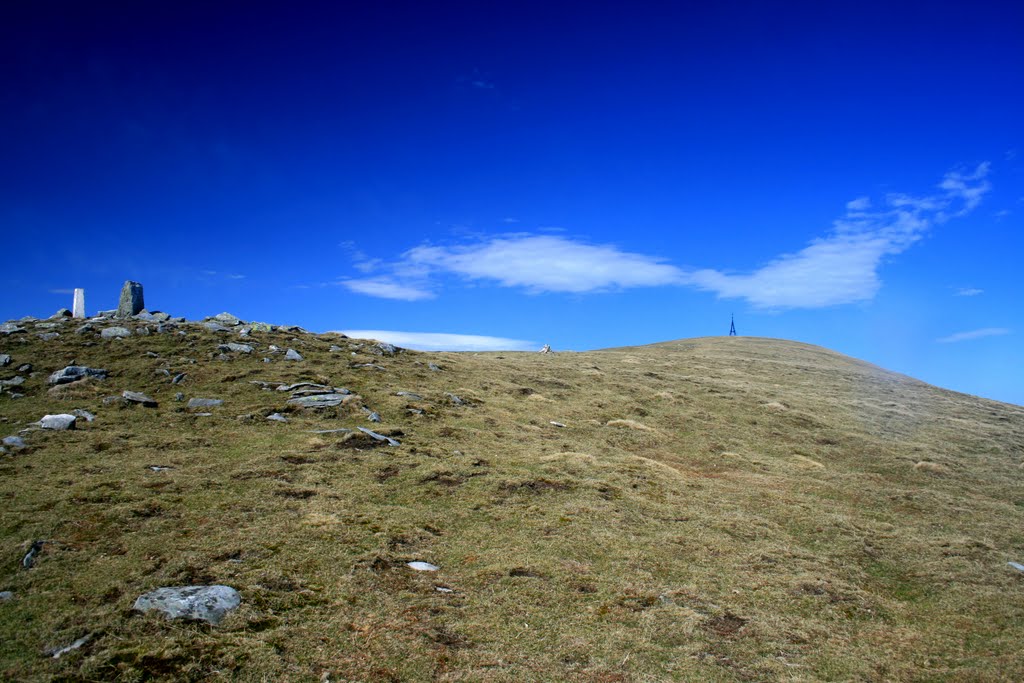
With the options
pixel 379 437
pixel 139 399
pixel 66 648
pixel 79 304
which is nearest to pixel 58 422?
pixel 139 399

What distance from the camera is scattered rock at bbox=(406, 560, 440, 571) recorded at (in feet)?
49.3

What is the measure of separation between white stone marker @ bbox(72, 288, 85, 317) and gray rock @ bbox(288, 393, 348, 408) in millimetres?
24203

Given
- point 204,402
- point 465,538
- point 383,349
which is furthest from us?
point 383,349

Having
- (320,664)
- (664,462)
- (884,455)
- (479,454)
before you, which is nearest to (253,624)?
(320,664)

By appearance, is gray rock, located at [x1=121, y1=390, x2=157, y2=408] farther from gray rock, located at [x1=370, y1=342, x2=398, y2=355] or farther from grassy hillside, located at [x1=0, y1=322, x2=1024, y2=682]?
gray rock, located at [x1=370, y1=342, x2=398, y2=355]

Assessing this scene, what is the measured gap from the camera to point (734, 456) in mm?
31344

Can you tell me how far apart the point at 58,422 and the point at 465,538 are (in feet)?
59.3

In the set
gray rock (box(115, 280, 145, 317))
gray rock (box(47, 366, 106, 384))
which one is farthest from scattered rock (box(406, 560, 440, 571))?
gray rock (box(115, 280, 145, 317))

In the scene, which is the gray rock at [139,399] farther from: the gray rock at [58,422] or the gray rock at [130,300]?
the gray rock at [130,300]

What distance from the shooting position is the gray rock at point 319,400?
93.2 ft

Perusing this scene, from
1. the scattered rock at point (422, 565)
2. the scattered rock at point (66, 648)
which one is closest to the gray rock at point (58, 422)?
the scattered rock at point (66, 648)

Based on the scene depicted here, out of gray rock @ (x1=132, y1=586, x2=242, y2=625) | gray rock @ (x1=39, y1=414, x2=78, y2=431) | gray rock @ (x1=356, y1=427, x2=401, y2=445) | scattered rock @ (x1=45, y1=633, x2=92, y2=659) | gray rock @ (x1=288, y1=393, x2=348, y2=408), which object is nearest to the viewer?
scattered rock @ (x1=45, y1=633, x2=92, y2=659)

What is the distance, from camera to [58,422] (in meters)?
22.7

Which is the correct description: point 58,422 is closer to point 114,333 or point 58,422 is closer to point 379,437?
point 379,437
